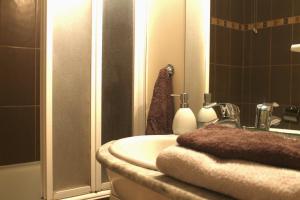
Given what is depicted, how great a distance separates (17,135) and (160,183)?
75.7 inches

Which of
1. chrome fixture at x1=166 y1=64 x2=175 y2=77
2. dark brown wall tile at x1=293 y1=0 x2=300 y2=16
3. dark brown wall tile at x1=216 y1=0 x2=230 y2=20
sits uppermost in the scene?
dark brown wall tile at x1=216 y1=0 x2=230 y2=20

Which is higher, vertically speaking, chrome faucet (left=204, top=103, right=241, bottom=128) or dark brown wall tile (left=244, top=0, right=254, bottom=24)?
dark brown wall tile (left=244, top=0, right=254, bottom=24)

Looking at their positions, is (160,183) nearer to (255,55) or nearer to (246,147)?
(246,147)

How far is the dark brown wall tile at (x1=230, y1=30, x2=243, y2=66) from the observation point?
3.99 ft

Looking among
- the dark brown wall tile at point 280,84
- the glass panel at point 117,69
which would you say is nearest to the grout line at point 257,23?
the dark brown wall tile at point 280,84

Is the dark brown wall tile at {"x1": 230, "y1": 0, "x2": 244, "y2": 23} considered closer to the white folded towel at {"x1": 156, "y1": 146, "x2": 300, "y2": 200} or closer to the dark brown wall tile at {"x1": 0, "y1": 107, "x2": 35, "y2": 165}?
the white folded towel at {"x1": 156, "y1": 146, "x2": 300, "y2": 200}

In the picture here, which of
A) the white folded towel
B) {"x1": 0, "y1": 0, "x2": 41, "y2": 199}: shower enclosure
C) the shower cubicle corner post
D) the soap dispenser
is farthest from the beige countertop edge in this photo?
{"x1": 0, "y1": 0, "x2": 41, "y2": 199}: shower enclosure

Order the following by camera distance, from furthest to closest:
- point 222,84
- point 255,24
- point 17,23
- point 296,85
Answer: point 17,23, point 222,84, point 255,24, point 296,85

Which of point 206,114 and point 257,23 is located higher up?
point 257,23

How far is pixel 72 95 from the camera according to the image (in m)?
1.41

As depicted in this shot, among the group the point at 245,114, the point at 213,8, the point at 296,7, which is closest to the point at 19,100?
the point at 213,8

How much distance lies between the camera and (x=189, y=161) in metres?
0.56

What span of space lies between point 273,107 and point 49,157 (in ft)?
3.03

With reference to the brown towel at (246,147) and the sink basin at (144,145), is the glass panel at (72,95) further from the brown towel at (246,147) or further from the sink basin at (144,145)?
the brown towel at (246,147)
